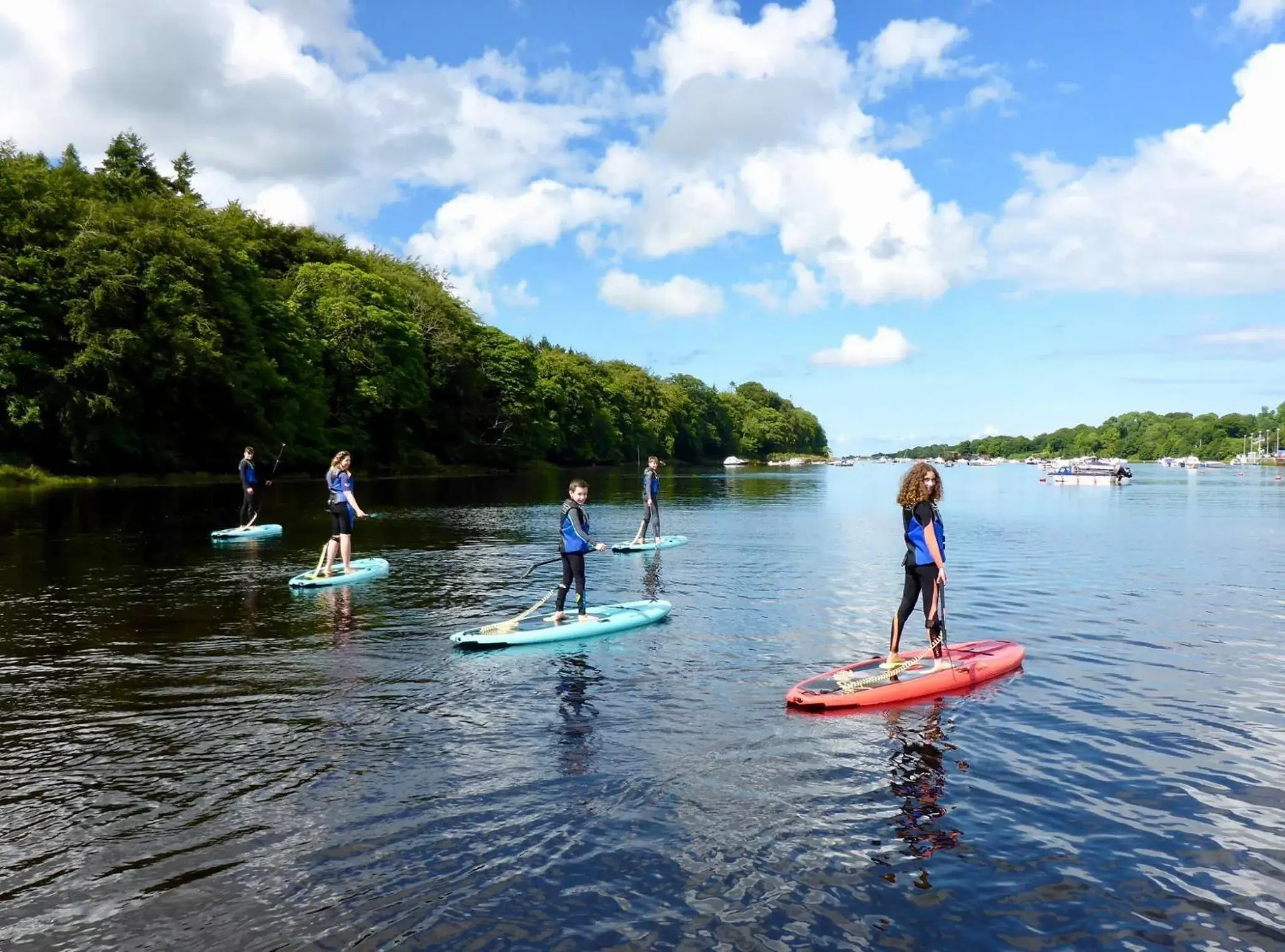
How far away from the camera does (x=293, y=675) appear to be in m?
12.1

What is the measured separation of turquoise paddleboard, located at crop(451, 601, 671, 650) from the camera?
13.7 metres

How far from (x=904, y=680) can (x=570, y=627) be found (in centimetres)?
571

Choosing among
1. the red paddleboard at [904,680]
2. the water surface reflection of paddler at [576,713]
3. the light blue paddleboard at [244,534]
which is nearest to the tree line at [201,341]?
the light blue paddleboard at [244,534]

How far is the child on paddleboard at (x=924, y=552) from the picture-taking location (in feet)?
37.2

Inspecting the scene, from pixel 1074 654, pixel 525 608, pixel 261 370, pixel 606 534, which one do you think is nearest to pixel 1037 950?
pixel 1074 654

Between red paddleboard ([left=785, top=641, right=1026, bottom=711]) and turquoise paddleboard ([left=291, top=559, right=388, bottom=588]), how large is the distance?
1211 cm

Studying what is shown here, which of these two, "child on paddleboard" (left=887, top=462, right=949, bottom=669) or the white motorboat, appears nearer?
"child on paddleboard" (left=887, top=462, right=949, bottom=669)

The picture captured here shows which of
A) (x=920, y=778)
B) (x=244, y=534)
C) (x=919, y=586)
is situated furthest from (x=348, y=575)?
(x=920, y=778)

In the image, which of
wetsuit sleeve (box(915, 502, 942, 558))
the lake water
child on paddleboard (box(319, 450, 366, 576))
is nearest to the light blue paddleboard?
the lake water

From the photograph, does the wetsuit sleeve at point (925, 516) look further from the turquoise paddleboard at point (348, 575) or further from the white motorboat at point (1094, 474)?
the white motorboat at point (1094, 474)

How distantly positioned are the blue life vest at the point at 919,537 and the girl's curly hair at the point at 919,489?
0.42ft

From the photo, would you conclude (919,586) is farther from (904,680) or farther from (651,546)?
(651,546)

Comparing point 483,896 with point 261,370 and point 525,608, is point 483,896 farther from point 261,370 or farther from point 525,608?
point 261,370

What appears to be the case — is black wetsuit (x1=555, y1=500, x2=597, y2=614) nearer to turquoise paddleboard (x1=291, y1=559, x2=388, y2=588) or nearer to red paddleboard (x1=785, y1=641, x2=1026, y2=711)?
red paddleboard (x1=785, y1=641, x2=1026, y2=711)
